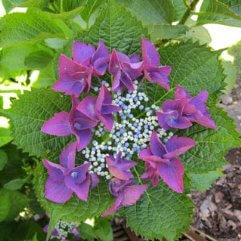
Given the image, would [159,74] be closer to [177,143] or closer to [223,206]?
[177,143]

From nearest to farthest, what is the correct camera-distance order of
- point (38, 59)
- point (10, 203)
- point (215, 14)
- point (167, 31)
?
point (215, 14) → point (167, 31) → point (38, 59) → point (10, 203)

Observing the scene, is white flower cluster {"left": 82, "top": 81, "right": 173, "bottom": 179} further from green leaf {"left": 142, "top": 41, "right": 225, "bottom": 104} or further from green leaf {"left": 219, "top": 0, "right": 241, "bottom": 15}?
green leaf {"left": 219, "top": 0, "right": 241, "bottom": 15}

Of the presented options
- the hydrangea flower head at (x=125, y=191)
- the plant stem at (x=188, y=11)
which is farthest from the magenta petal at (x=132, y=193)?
the plant stem at (x=188, y=11)

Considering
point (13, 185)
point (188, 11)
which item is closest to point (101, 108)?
point (188, 11)

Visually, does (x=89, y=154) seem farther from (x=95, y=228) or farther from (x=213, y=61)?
(x=95, y=228)

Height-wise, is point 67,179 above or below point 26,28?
below

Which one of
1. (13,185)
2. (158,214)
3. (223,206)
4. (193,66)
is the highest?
(193,66)
